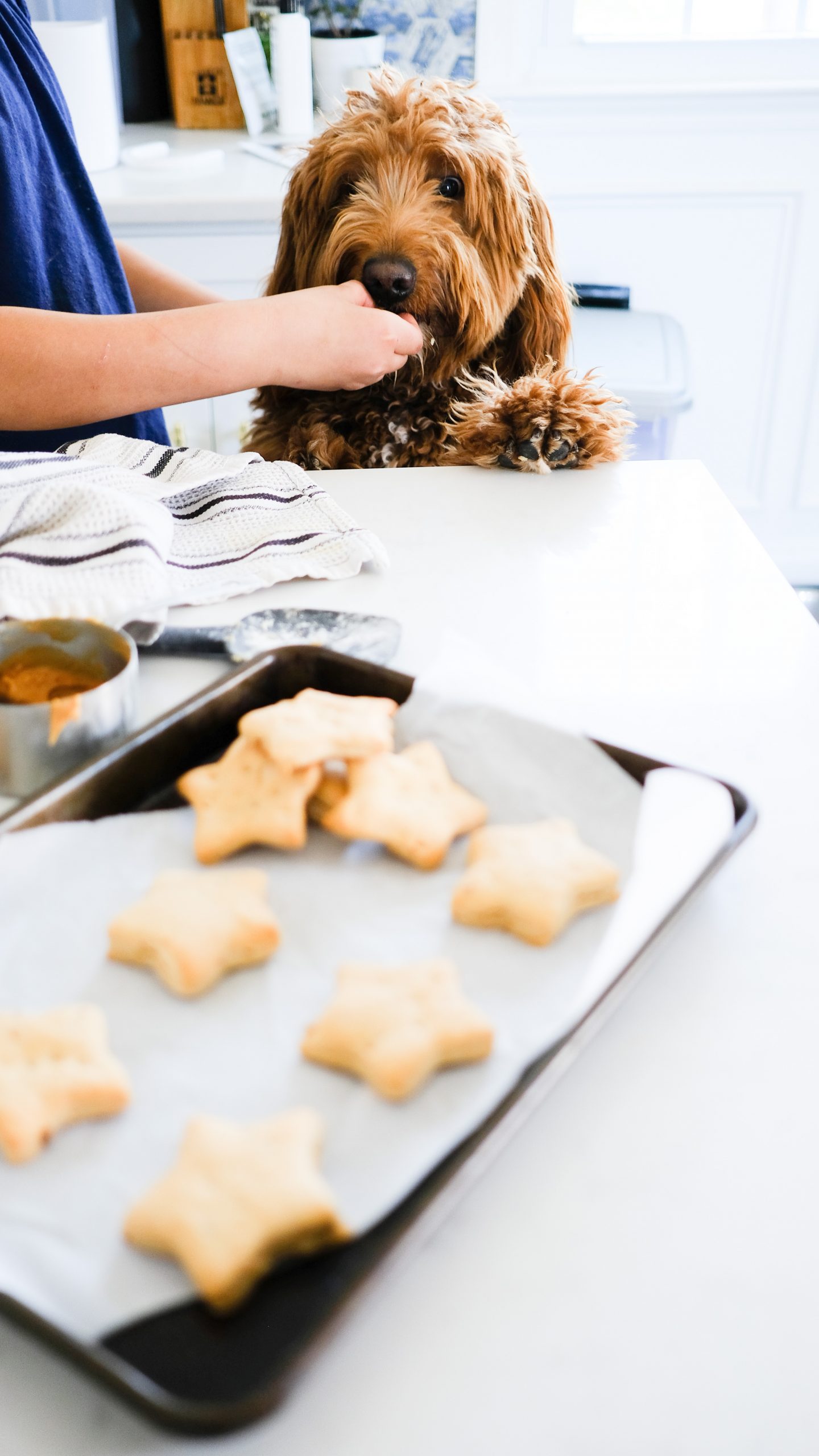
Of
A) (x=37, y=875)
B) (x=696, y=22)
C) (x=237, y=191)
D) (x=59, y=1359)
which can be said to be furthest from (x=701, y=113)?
(x=59, y=1359)

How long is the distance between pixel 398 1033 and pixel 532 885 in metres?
0.10

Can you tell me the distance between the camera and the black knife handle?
78cm

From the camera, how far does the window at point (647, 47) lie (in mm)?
2502

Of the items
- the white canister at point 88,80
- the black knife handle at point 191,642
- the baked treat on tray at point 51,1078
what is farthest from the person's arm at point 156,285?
the baked treat on tray at point 51,1078

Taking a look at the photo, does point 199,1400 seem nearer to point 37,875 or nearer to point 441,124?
point 37,875

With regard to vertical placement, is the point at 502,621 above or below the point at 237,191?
below

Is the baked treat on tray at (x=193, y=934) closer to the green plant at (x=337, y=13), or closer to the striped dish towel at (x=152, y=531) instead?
the striped dish towel at (x=152, y=531)

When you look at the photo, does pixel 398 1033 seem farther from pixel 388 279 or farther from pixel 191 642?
pixel 388 279

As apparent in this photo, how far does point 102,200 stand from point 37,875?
1786 mm

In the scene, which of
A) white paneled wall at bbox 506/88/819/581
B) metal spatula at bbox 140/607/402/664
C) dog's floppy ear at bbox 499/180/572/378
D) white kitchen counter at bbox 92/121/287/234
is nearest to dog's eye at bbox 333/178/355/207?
dog's floppy ear at bbox 499/180/572/378

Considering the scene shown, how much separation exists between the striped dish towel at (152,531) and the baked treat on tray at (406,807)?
25 cm

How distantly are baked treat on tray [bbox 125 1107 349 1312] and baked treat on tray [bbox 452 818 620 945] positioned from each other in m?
0.14

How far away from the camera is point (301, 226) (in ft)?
4.50

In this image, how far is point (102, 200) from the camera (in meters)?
1.98
